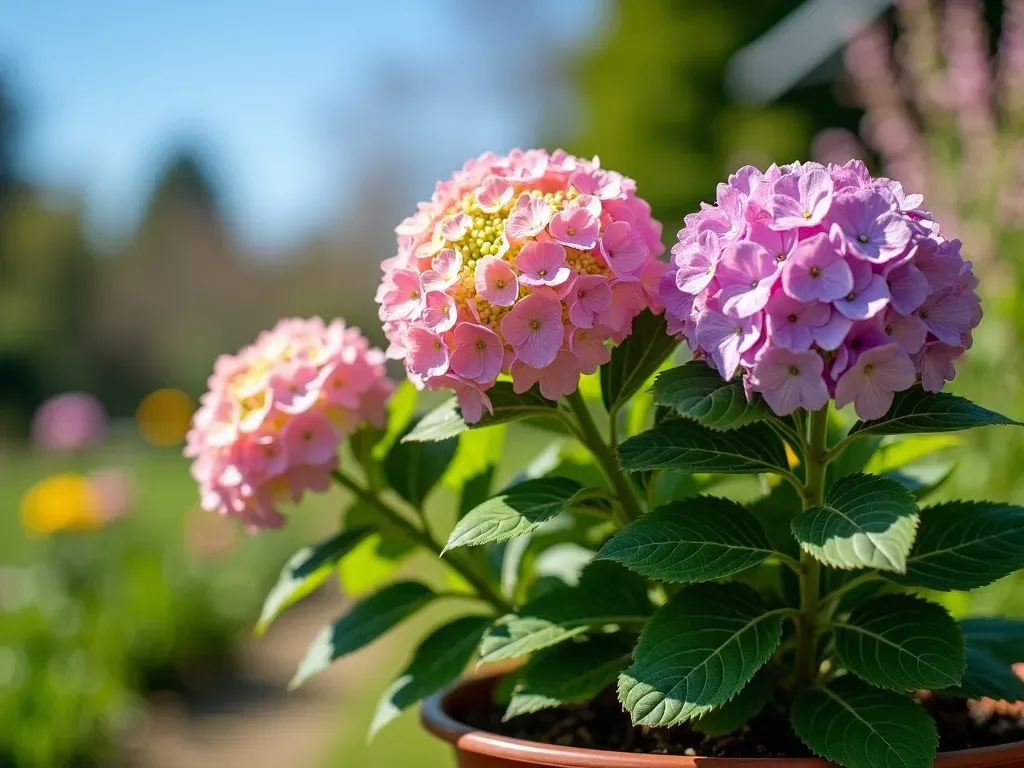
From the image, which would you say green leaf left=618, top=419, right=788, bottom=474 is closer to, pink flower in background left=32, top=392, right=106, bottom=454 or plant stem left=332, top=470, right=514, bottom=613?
plant stem left=332, top=470, right=514, bottom=613

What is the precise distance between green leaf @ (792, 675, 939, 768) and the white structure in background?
28.9 ft

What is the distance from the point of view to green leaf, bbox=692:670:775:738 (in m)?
1.03

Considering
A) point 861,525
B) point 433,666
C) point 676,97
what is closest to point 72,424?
point 433,666

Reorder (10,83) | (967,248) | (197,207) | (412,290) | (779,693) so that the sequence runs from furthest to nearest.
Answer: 1. (197,207)
2. (10,83)
3. (967,248)
4. (779,693)
5. (412,290)

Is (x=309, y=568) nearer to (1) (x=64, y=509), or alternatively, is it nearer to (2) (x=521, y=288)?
(2) (x=521, y=288)

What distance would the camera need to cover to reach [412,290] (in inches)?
42.1

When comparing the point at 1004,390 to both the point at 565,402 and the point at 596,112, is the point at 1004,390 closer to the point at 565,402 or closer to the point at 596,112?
the point at 565,402

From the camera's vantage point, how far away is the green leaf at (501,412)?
1079mm

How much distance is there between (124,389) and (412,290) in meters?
23.9

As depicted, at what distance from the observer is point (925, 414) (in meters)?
0.95

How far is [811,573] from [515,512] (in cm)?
30

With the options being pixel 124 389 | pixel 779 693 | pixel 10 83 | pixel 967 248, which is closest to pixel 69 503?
pixel 967 248

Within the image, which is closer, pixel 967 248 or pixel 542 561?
pixel 542 561

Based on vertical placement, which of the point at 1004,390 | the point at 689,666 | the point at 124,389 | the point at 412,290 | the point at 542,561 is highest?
the point at 124,389
